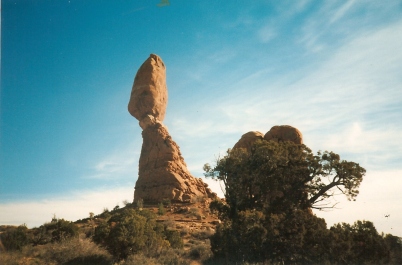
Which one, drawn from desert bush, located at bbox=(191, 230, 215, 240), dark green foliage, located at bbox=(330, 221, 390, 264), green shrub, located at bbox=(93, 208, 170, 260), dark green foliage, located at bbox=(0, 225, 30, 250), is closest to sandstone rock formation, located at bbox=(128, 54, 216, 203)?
desert bush, located at bbox=(191, 230, 215, 240)

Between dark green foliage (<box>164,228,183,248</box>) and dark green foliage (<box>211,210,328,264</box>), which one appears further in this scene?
dark green foliage (<box>164,228,183,248</box>)

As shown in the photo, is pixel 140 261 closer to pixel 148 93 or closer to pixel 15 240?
pixel 15 240

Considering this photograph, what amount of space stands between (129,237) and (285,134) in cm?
3037

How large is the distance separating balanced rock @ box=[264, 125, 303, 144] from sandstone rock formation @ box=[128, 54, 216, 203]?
45.2 ft

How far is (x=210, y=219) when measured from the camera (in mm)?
35312

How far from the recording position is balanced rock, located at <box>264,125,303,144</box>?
41938 millimetres

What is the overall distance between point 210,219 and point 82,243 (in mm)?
18933

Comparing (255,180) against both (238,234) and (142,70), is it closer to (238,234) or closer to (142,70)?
(238,234)

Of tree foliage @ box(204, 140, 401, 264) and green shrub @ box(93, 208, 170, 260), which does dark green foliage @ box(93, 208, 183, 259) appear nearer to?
green shrub @ box(93, 208, 170, 260)

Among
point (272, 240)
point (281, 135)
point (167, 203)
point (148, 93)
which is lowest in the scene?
point (272, 240)

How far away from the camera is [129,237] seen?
18.0m

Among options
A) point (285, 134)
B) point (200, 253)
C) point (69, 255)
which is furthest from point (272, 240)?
point (285, 134)

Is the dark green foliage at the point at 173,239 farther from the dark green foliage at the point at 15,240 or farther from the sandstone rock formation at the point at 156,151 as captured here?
the sandstone rock formation at the point at 156,151

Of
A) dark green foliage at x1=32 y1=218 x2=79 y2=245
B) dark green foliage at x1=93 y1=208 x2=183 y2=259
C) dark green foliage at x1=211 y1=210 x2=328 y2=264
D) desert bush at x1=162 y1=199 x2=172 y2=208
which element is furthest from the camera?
desert bush at x1=162 y1=199 x2=172 y2=208
